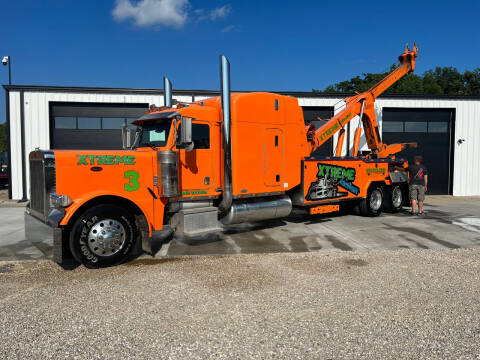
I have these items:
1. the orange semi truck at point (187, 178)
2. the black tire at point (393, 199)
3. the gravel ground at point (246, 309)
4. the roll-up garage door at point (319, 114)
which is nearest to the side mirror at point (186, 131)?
the orange semi truck at point (187, 178)

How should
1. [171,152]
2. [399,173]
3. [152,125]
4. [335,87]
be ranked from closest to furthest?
[171,152] → [152,125] → [399,173] → [335,87]

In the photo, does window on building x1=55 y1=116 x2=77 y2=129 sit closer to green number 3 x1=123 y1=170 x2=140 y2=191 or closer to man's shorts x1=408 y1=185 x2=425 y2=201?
green number 3 x1=123 y1=170 x2=140 y2=191

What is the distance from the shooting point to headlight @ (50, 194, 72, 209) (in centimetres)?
522

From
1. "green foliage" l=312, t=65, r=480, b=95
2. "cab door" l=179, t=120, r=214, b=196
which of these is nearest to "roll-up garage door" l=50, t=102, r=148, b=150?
"cab door" l=179, t=120, r=214, b=196

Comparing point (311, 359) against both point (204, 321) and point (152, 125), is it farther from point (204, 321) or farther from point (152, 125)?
point (152, 125)

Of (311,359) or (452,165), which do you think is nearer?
(311,359)

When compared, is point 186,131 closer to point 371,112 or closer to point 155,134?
point 155,134

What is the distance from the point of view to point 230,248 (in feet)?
22.6

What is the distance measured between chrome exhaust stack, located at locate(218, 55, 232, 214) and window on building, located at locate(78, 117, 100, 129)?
37.0 ft

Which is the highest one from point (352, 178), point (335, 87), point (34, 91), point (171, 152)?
point (335, 87)

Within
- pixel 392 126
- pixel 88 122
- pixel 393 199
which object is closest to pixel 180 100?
pixel 88 122

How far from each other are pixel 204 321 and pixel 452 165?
18307 millimetres

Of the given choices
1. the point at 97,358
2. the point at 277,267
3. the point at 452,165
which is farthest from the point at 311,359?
the point at 452,165

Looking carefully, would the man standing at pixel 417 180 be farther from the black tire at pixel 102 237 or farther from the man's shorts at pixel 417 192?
the black tire at pixel 102 237
